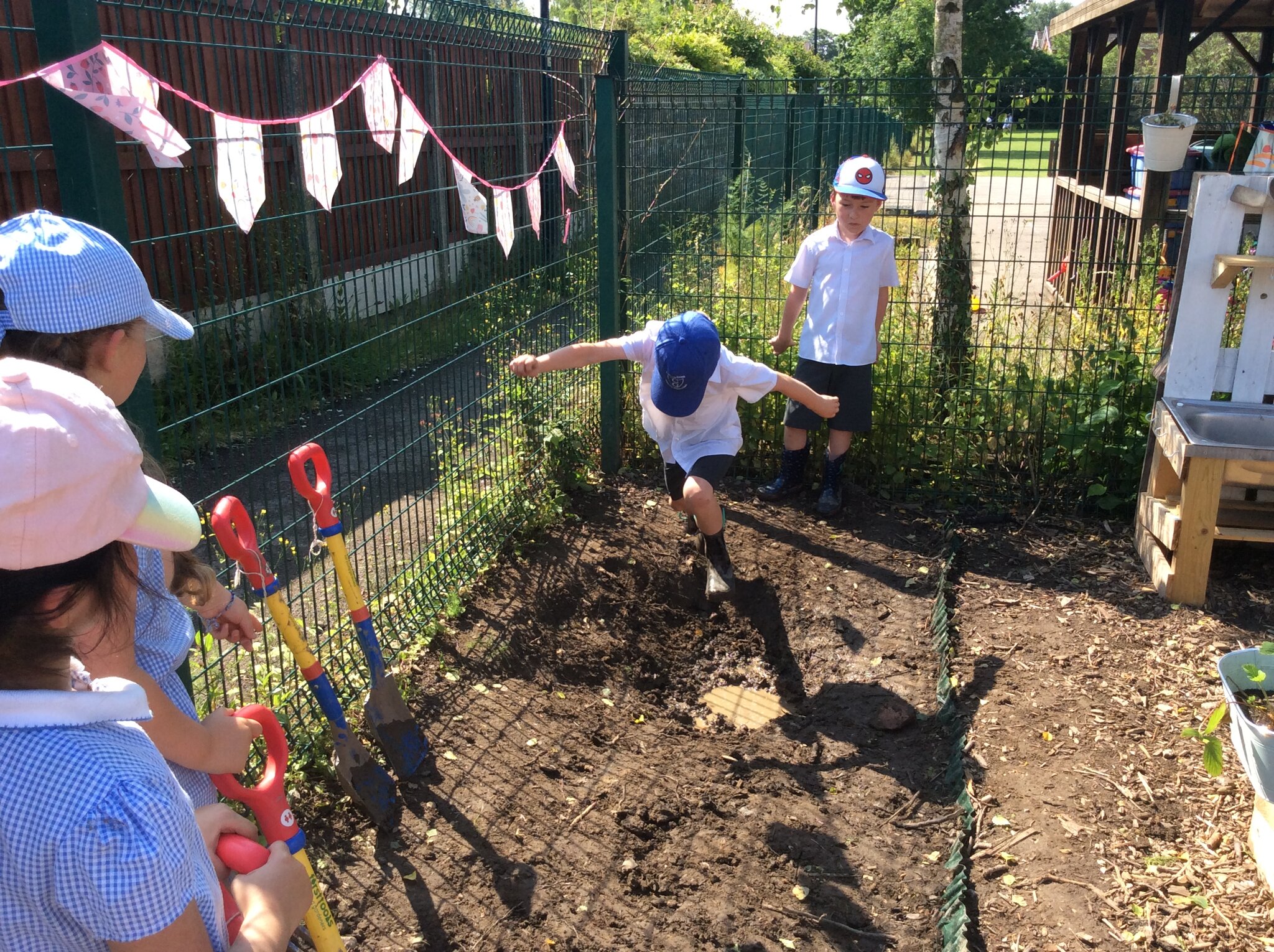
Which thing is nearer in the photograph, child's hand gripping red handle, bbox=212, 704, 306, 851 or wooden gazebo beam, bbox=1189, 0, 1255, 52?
child's hand gripping red handle, bbox=212, 704, 306, 851

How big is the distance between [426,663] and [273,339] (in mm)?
1464

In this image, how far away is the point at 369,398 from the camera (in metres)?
3.80

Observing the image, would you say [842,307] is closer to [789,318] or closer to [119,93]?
[789,318]

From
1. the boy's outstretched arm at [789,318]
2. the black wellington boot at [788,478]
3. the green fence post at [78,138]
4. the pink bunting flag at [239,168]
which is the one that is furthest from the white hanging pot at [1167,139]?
the green fence post at [78,138]

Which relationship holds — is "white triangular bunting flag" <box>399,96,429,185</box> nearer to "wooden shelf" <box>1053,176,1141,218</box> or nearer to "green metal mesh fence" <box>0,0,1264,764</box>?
"green metal mesh fence" <box>0,0,1264,764</box>

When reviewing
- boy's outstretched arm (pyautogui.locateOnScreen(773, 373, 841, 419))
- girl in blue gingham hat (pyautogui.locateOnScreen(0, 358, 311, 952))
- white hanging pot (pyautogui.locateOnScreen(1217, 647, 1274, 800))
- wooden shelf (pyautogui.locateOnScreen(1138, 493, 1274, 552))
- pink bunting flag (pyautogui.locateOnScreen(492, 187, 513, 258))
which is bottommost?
wooden shelf (pyautogui.locateOnScreen(1138, 493, 1274, 552))

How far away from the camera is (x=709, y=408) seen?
4.86m

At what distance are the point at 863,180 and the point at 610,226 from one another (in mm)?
1483

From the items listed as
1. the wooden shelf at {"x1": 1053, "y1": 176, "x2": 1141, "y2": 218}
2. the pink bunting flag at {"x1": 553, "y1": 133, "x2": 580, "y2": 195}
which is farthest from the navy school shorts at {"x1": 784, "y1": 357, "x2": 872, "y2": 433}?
the wooden shelf at {"x1": 1053, "y1": 176, "x2": 1141, "y2": 218}

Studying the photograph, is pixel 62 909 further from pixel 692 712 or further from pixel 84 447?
pixel 692 712

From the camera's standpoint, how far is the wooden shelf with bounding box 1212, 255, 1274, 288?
4.54 metres

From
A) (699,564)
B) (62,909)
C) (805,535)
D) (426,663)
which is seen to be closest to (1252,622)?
(805,535)

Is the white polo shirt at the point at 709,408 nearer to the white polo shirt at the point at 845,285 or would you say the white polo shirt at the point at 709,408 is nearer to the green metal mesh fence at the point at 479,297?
the green metal mesh fence at the point at 479,297

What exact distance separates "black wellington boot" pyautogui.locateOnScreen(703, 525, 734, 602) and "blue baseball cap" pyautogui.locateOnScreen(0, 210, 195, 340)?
3231 mm
